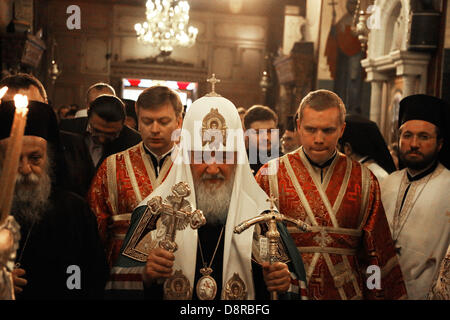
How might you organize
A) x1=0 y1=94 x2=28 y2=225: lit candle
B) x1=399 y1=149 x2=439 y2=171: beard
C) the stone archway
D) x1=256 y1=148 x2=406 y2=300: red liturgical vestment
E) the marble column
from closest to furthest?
x1=0 y1=94 x2=28 y2=225: lit candle, x1=256 y1=148 x2=406 y2=300: red liturgical vestment, x1=399 y1=149 x2=439 y2=171: beard, the stone archway, the marble column

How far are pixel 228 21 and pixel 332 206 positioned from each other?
44.7 feet

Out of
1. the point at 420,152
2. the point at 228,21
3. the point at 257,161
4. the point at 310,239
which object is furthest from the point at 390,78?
the point at 228,21

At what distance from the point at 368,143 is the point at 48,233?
2.55 m

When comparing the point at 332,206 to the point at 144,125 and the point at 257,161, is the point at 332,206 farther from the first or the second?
the point at 257,161

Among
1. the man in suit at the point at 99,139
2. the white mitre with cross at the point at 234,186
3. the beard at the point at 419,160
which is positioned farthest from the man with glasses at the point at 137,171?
the beard at the point at 419,160

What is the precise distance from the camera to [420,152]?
12.2ft

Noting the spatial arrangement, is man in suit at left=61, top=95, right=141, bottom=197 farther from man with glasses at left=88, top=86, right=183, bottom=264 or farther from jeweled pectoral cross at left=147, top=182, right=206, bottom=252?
jeweled pectoral cross at left=147, top=182, right=206, bottom=252

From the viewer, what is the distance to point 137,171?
3750mm

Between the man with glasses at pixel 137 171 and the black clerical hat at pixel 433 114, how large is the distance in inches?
54.2

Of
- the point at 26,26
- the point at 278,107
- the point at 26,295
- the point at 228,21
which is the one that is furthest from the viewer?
the point at 228,21

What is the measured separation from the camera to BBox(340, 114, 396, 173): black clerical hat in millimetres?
4527

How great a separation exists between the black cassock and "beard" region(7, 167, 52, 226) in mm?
29

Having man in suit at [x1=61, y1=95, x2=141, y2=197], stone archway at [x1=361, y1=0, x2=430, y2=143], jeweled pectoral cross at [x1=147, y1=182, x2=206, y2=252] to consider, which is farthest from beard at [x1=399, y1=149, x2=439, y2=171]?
stone archway at [x1=361, y1=0, x2=430, y2=143]

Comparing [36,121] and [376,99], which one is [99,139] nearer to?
[36,121]
